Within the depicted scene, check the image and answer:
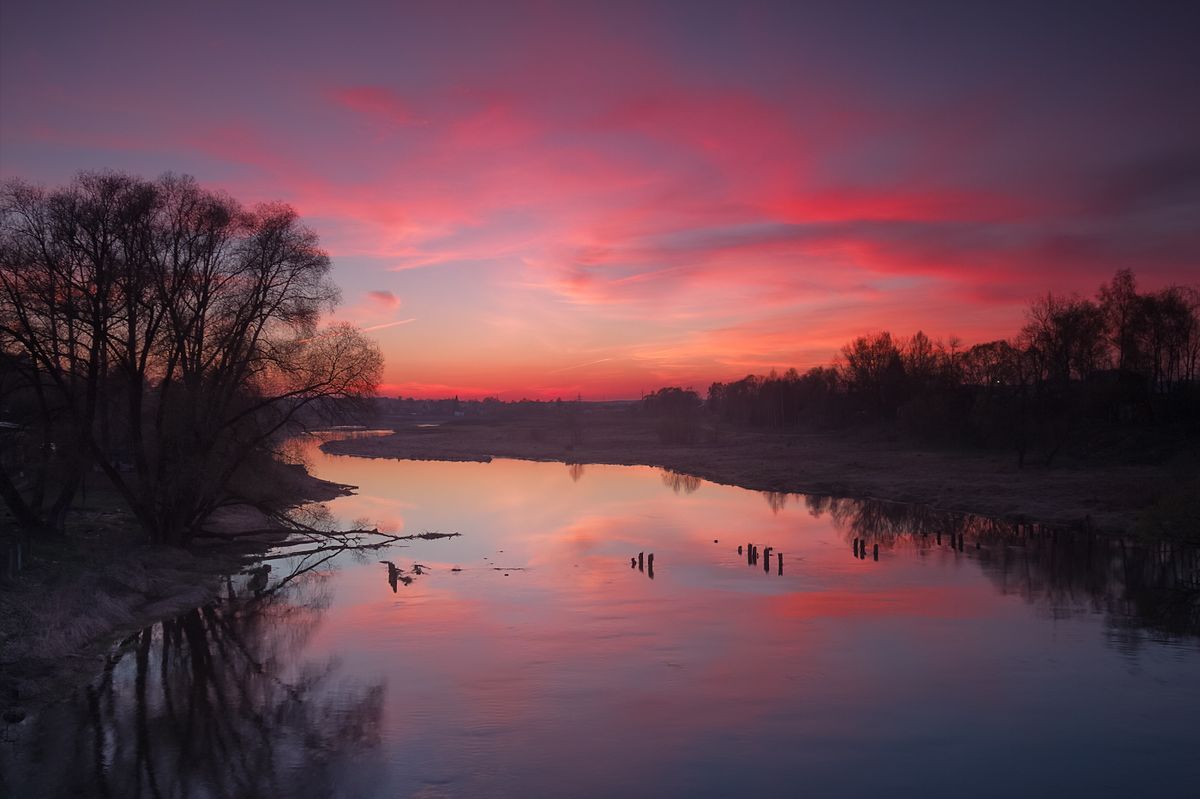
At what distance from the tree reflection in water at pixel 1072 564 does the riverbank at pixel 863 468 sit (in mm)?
2310

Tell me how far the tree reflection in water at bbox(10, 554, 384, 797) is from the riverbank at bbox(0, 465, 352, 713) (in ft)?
2.65

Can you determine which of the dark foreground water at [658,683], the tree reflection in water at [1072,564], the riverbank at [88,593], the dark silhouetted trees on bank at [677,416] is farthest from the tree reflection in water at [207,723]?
the dark silhouetted trees on bank at [677,416]

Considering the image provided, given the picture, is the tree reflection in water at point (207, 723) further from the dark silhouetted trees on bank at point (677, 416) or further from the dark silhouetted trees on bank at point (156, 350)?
the dark silhouetted trees on bank at point (677, 416)

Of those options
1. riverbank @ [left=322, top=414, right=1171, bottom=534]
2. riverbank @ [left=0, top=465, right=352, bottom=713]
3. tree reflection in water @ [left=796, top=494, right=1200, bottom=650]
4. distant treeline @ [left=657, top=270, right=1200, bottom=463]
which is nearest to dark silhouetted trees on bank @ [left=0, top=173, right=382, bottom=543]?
riverbank @ [left=0, top=465, right=352, bottom=713]

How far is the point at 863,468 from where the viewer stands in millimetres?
73438

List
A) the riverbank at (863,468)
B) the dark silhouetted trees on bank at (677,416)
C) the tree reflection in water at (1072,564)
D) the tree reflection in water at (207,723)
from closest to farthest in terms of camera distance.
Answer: the tree reflection in water at (207,723) < the tree reflection in water at (1072,564) < the riverbank at (863,468) < the dark silhouetted trees on bank at (677,416)

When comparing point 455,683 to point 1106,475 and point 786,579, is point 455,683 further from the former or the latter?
point 1106,475

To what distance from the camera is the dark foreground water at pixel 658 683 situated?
1540cm

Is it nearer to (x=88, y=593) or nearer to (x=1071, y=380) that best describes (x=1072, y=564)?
(x=88, y=593)

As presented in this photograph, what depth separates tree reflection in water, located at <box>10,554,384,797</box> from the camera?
14.8 meters

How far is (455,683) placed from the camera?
20594mm

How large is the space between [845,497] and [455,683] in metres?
46.4

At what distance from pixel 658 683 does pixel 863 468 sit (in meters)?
57.3

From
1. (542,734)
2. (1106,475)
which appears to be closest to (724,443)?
(1106,475)
